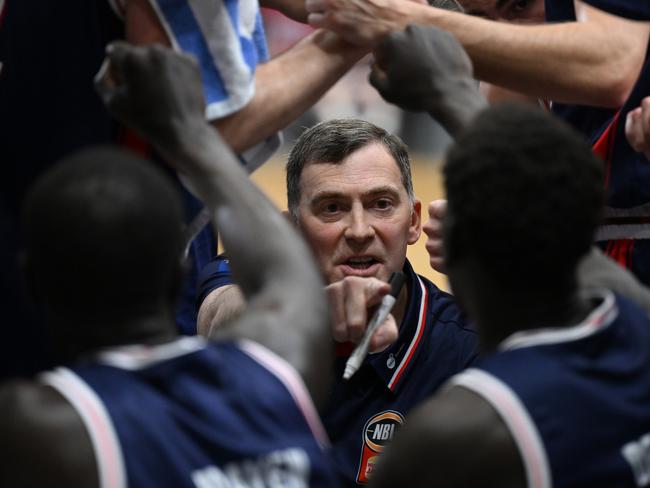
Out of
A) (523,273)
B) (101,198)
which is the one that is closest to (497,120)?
(523,273)

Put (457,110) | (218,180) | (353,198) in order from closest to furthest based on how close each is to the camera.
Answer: (218,180) < (457,110) < (353,198)

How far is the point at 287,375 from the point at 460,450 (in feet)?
0.82

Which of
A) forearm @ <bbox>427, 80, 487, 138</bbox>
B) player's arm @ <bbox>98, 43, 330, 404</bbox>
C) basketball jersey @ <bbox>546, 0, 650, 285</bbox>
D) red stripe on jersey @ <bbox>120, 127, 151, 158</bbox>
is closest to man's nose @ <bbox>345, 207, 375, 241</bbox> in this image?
basketball jersey @ <bbox>546, 0, 650, 285</bbox>

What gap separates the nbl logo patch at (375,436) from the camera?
3.12 metres

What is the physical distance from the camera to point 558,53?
8.20ft

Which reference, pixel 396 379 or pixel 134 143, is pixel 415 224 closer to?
pixel 396 379

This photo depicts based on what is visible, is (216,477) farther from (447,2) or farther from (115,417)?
(447,2)

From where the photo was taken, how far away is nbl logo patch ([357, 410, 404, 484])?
312 cm

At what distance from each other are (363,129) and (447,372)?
764 mm

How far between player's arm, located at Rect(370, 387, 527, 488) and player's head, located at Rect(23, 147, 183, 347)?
384 mm

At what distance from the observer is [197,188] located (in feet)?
6.28

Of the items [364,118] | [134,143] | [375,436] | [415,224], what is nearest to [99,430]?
[134,143]

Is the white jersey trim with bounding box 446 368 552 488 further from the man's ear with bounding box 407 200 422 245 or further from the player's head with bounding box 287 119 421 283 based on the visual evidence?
the man's ear with bounding box 407 200 422 245

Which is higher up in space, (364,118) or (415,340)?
(415,340)
